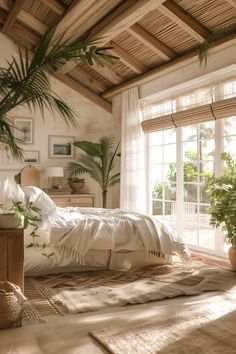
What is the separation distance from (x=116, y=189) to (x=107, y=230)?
3232mm

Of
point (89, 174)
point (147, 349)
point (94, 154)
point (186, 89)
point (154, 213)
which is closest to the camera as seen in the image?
point (147, 349)

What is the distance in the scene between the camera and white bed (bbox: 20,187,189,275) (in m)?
3.38

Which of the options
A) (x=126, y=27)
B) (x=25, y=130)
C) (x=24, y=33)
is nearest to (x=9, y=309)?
(x=126, y=27)

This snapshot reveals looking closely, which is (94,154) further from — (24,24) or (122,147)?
(24,24)

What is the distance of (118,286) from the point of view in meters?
3.15

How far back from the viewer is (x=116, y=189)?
6773 millimetres

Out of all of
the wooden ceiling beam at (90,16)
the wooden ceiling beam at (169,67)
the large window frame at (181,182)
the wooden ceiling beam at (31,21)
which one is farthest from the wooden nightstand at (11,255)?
the wooden ceiling beam at (31,21)

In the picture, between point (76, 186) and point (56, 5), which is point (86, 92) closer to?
point (76, 186)

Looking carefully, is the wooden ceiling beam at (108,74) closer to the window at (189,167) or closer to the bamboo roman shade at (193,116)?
the window at (189,167)

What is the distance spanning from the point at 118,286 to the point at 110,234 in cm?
55

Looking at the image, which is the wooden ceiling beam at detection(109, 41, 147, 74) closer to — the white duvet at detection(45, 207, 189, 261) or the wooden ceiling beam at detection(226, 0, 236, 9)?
the wooden ceiling beam at detection(226, 0, 236, 9)

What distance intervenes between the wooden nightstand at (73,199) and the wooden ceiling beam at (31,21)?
8.76 ft

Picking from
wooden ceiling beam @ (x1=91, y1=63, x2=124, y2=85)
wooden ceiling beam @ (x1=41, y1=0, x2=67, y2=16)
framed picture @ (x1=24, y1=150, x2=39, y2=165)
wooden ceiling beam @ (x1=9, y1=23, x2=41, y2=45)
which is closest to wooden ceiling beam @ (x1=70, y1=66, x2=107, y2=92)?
wooden ceiling beam @ (x1=91, y1=63, x2=124, y2=85)

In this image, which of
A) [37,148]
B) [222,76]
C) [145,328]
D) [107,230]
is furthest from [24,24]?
[145,328]
